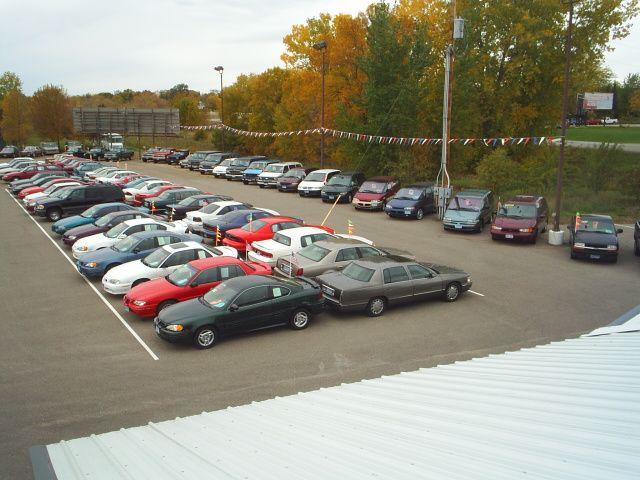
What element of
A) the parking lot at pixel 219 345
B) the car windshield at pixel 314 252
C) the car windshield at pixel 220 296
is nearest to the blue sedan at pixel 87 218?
the parking lot at pixel 219 345

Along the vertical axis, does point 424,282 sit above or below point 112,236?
below

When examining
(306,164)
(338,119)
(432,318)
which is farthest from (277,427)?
(306,164)

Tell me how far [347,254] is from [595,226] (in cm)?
1074

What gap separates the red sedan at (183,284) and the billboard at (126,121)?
58.3 m

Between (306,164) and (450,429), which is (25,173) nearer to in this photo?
(306,164)

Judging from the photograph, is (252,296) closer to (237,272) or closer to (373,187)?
(237,272)

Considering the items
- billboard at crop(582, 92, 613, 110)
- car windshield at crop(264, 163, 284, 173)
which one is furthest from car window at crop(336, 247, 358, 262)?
billboard at crop(582, 92, 613, 110)

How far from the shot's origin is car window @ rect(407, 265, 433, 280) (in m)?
14.9

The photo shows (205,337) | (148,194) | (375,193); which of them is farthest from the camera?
(375,193)

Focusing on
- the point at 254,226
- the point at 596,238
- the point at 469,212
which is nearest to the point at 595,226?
the point at 596,238

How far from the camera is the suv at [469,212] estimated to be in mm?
24891

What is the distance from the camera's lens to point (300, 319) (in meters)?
13.3

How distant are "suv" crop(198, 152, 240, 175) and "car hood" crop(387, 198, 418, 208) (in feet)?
78.4

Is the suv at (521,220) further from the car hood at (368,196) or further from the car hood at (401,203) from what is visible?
the car hood at (368,196)
